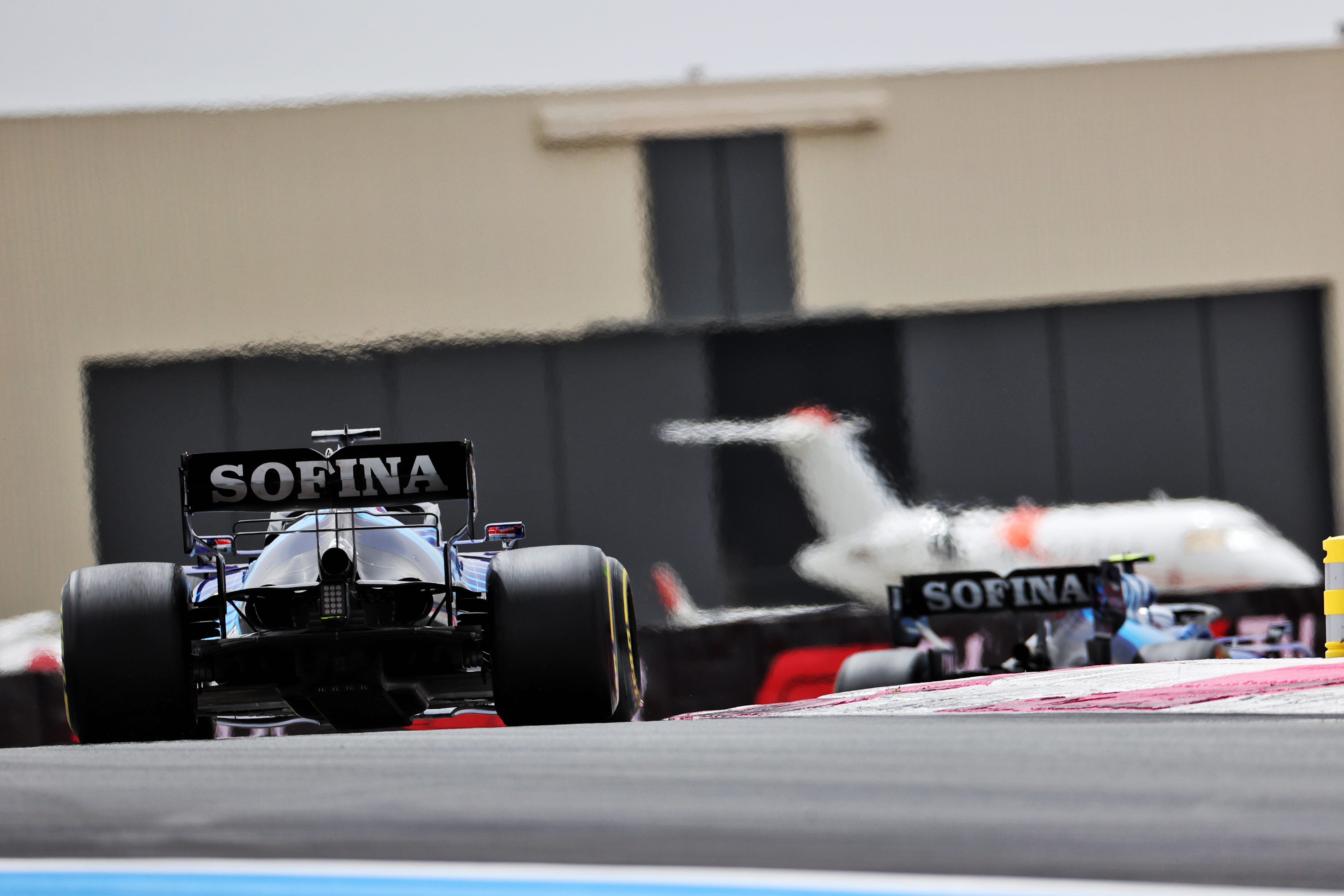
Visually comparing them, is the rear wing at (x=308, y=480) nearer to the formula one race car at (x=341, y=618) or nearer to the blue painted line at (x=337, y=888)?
the formula one race car at (x=341, y=618)

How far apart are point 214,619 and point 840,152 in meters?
14.0

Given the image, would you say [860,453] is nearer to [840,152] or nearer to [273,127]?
[840,152]

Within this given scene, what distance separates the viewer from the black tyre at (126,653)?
479cm

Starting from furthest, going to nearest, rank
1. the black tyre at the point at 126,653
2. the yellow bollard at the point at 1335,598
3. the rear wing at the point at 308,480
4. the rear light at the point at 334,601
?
the yellow bollard at the point at 1335,598 < the rear light at the point at 334,601 < the black tyre at the point at 126,653 < the rear wing at the point at 308,480

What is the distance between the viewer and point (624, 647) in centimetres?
527

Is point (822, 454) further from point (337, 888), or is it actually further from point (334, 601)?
point (337, 888)

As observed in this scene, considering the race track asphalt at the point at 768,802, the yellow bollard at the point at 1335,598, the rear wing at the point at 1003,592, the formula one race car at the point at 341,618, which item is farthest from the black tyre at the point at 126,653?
the yellow bollard at the point at 1335,598

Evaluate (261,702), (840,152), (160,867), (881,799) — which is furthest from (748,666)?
(840,152)

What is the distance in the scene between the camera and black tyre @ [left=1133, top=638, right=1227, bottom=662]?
24.5 ft

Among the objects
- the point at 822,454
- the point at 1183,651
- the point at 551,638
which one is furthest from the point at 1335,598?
the point at 822,454

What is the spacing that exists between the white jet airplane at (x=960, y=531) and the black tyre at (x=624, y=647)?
9414 mm

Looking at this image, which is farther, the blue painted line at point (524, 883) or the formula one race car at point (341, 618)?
the formula one race car at point (341, 618)

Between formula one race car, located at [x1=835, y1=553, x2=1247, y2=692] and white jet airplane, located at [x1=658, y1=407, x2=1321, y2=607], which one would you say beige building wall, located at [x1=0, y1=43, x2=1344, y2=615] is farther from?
formula one race car, located at [x1=835, y1=553, x2=1247, y2=692]

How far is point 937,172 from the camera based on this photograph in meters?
18.2
